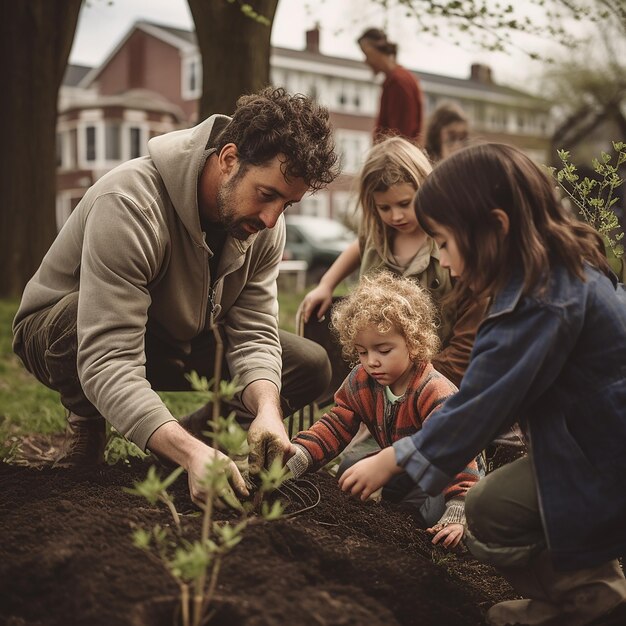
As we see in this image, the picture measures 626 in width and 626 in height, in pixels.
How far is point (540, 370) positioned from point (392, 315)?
0.97 meters

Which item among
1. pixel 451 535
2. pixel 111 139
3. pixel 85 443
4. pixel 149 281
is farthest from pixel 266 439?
pixel 111 139

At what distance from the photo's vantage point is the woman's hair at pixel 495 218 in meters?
2.31

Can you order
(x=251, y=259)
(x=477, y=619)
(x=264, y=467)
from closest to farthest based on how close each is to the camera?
(x=477, y=619) < (x=264, y=467) < (x=251, y=259)

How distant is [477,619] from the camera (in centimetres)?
249

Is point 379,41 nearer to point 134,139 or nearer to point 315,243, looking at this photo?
point 315,243

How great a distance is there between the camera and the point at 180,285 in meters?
3.48

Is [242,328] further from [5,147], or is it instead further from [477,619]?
[5,147]

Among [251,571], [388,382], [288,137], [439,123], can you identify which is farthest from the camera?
[439,123]

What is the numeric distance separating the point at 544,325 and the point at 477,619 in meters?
0.89

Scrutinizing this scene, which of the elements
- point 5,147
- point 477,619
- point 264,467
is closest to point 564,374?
point 477,619

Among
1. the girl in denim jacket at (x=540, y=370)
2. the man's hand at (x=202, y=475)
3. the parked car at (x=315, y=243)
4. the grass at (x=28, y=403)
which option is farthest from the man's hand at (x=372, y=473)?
the parked car at (x=315, y=243)

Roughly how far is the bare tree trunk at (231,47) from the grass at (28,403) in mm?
2780

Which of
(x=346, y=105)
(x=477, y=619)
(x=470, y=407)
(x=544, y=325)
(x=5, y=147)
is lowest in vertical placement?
Result: (x=346, y=105)

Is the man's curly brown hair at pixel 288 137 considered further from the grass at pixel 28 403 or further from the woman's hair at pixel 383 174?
the grass at pixel 28 403
